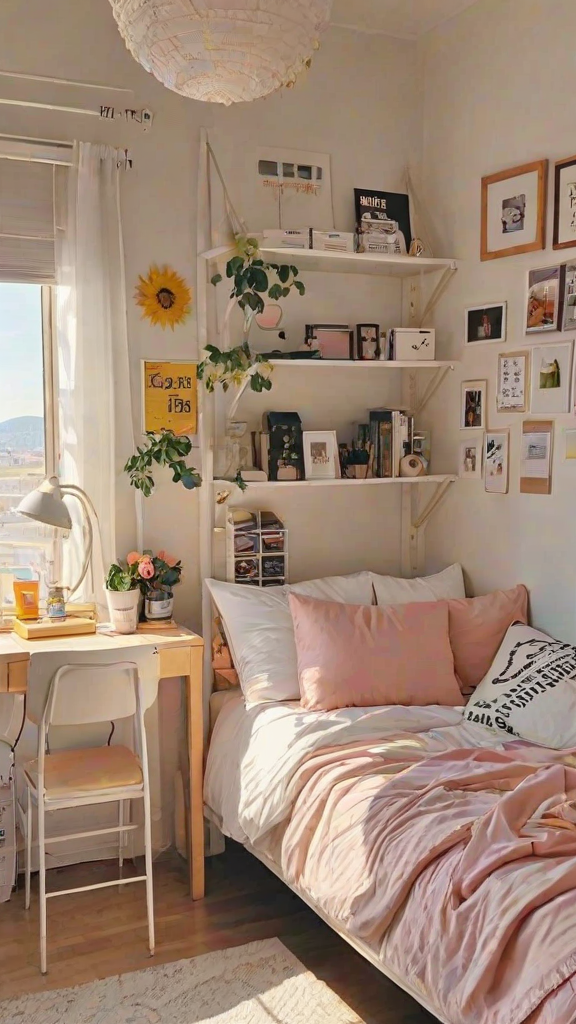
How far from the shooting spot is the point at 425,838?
2.02m

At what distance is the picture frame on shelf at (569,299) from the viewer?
2.84 m

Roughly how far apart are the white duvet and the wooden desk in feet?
0.18

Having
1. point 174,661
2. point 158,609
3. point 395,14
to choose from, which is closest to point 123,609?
point 158,609

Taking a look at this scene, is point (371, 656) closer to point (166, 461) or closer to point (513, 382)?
point (166, 461)

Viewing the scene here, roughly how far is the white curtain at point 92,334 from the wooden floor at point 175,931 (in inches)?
37.0

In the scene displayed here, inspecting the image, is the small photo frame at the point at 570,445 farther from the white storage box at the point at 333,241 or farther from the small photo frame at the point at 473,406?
the white storage box at the point at 333,241

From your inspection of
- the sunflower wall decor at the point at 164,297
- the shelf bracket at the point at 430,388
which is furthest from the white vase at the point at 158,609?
the shelf bracket at the point at 430,388

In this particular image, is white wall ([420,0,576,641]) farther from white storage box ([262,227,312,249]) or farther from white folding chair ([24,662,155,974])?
white folding chair ([24,662,155,974])

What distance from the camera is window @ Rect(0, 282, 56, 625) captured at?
308cm

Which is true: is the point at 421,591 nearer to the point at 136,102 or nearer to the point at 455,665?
the point at 455,665

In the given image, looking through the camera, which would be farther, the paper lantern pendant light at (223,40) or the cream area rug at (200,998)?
the cream area rug at (200,998)

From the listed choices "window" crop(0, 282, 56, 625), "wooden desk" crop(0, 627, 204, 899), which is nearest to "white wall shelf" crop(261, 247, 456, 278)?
"window" crop(0, 282, 56, 625)

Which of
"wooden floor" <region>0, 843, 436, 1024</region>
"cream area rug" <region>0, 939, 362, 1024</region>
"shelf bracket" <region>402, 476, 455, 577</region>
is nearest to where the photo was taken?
"cream area rug" <region>0, 939, 362, 1024</region>

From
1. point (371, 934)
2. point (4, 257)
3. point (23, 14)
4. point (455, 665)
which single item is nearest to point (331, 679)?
point (455, 665)
